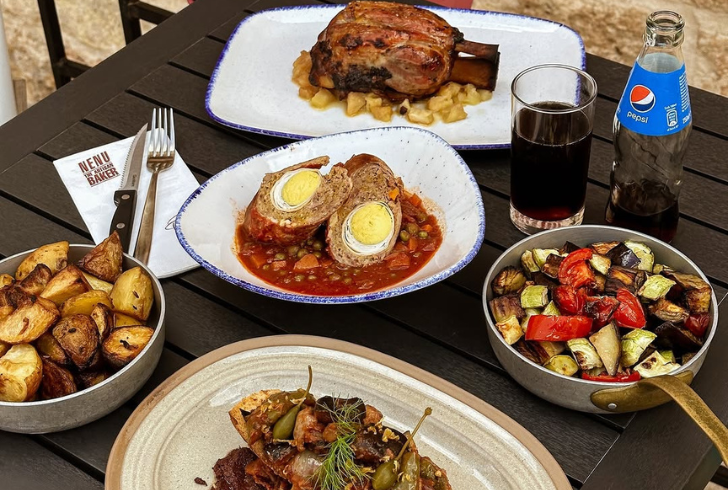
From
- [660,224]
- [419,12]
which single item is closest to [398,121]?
[419,12]

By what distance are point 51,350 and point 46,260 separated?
0.66ft

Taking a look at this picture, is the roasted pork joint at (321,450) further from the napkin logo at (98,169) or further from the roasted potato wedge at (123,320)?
the napkin logo at (98,169)

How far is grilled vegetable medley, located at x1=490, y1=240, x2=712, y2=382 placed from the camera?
142 centimetres

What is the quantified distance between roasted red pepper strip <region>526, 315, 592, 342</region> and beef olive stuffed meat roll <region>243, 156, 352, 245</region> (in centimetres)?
50

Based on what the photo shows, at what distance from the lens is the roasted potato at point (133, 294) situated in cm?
152

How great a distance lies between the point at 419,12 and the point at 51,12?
147 cm

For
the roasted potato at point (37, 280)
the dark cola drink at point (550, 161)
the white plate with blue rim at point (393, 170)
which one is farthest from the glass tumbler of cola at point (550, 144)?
the roasted potato at point (37, 280)

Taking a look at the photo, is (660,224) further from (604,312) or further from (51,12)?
(51,12)

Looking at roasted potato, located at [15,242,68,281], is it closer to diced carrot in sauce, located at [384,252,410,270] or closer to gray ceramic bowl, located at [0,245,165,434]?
gray ceramic bowl, located at [0,245,165,434]

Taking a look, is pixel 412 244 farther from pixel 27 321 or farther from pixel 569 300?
pixel 27 321

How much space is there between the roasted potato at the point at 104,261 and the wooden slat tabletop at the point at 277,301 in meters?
0.16

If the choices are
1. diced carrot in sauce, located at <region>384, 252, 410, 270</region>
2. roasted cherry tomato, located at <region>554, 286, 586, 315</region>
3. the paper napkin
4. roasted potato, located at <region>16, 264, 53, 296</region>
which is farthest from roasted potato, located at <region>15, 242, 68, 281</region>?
roasted cherry tomato, located at <region>554, 286, 586, 315</region>

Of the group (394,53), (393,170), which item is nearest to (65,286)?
(393,170)

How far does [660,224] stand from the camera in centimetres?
177
